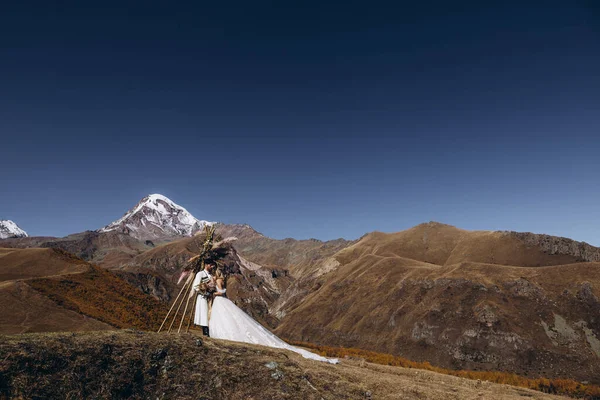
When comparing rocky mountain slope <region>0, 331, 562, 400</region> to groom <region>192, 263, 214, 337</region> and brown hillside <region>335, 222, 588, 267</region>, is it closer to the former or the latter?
groom <region>192, 263, 214, 337</region>

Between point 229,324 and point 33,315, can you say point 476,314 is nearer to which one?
point 229,324

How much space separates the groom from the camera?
18609 millimetres

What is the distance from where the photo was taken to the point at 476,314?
92.6m

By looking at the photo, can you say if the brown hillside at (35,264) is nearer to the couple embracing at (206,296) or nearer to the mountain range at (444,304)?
the mountain range at (444,304)

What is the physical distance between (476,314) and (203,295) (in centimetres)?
9732

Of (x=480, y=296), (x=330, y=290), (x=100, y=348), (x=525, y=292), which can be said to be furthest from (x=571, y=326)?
(x=100, y=348)

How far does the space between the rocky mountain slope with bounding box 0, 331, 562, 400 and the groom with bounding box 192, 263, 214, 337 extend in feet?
11.1

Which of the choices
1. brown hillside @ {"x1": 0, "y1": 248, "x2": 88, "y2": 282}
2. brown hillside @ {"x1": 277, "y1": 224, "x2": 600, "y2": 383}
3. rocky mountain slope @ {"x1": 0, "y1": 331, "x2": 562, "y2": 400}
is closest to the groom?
rocky mountain slope @ {"x1": 0, "y1": 331, "x2": 562, "y2": 400}

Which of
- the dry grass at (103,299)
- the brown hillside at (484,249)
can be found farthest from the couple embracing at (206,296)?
the brown hillside at (484,249)

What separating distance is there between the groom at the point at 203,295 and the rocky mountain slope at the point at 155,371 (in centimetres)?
338

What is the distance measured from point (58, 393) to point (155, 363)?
10.5 feet

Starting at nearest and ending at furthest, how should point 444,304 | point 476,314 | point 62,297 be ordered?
1. point 62,297
2. point 476,314
3. point 444,304

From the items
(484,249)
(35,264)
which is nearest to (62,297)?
(35,264)

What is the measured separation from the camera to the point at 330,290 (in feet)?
514
